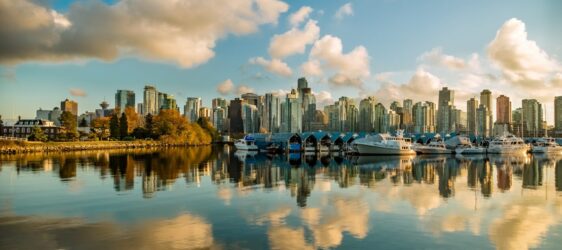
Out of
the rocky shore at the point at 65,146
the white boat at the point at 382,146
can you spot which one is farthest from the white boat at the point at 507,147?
the rocky shore at the point at 65,146

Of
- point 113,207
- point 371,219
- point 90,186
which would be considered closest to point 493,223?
point 371,219

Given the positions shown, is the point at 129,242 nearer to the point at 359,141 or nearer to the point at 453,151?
the point at 359,141

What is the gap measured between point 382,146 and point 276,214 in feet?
228

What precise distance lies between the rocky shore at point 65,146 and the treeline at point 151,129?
5.44 meters

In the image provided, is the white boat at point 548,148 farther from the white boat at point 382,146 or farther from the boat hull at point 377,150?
the boat hull at point 377,150

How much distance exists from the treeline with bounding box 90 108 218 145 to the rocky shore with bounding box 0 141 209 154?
544 cm

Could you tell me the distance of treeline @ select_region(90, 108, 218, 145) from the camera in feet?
479

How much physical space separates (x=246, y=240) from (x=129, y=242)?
195 inches

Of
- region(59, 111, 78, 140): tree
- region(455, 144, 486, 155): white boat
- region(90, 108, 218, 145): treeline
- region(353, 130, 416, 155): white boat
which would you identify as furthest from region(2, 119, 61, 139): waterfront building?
region(455, 144, 486, 155): white boat

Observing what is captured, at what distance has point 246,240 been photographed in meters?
18.1

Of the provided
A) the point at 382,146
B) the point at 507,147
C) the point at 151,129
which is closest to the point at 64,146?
the point at 151,129

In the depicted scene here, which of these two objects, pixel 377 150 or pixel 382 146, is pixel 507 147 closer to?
pixel 382 146

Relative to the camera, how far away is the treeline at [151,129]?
146m

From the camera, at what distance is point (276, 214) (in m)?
A: 23.7
